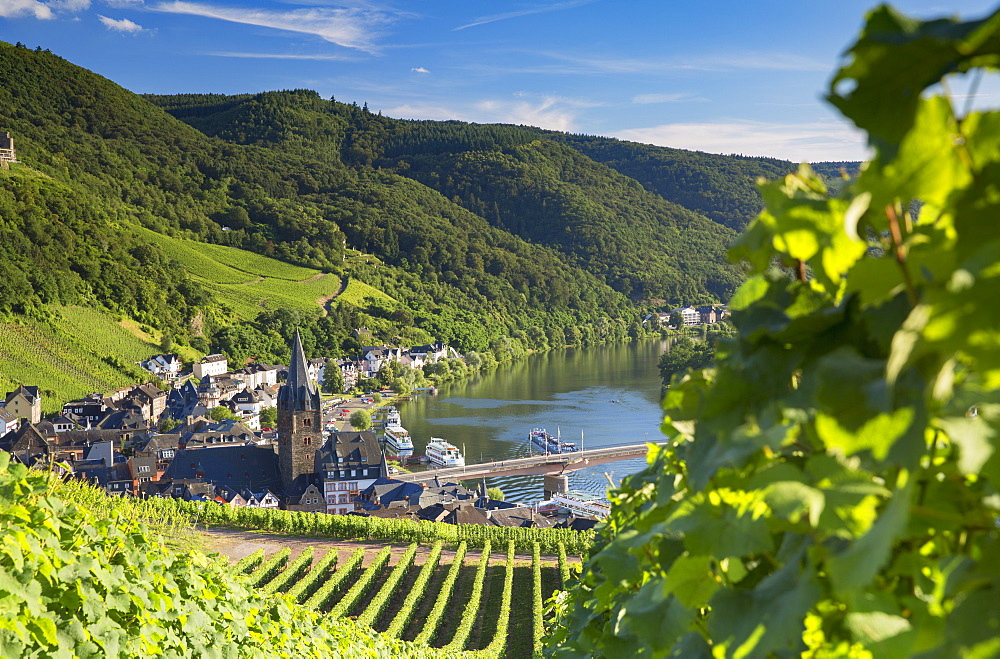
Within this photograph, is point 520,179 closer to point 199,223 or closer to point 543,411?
point 199,223

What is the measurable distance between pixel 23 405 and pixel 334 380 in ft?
74.7

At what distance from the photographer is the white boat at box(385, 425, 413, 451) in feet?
135

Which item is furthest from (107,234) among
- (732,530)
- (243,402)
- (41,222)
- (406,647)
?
(732,530)

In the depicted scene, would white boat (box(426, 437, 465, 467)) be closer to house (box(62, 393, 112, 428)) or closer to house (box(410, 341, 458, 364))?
house (box(62, 393, 112, 428))

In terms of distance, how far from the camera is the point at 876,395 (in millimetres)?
426

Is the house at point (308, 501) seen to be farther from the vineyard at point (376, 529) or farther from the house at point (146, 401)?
the house at point (146, 401)

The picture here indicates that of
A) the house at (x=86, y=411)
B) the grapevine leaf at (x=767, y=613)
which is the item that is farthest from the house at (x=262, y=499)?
the grapevine leaf at (x=767, y=613)

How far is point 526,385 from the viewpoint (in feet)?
200

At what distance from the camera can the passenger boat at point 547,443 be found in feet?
124

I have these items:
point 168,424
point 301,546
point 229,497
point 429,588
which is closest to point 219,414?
point 168,424

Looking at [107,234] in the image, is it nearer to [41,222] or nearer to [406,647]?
[41,222]

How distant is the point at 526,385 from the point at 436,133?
12852cm

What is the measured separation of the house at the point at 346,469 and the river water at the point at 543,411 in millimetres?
5718

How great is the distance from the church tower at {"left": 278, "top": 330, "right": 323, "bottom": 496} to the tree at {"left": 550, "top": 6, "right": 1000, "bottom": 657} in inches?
1317
